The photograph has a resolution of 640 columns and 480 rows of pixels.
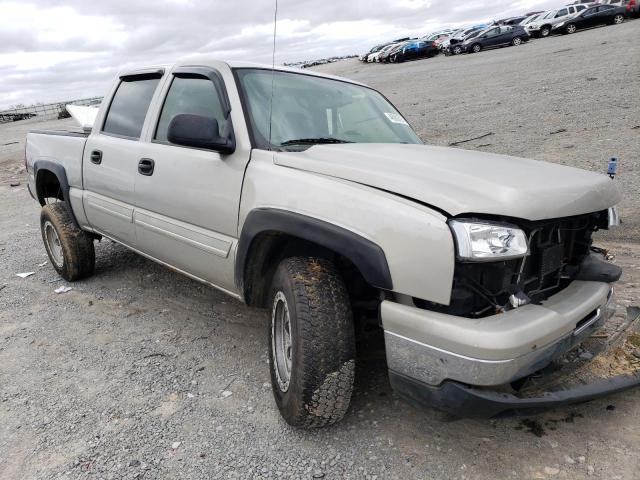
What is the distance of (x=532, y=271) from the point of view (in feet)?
7.64

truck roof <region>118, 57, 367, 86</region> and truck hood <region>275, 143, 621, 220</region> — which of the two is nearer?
truck hood <region>275, 143, 621, 220</region>

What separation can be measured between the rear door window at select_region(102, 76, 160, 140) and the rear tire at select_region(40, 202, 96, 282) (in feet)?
3.33

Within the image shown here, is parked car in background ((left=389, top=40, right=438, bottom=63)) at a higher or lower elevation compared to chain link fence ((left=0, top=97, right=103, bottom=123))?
higher

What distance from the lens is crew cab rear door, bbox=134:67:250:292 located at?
2979 millimetres

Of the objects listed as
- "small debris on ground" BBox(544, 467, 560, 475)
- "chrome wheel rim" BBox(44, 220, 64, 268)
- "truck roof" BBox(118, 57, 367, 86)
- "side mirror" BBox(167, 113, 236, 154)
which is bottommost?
"small debris on ground" BBox(544, 467, 560, 475)

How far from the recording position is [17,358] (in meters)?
3.58

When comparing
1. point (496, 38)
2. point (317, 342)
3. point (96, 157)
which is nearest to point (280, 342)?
point (317, 342)

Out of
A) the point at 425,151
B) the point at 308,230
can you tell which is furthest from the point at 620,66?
the point at 308,230

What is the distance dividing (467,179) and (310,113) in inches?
52.0

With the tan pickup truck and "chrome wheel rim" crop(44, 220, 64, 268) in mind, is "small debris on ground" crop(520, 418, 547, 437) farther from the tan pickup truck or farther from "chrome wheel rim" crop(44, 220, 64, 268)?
"chrome wheel rim" crop(44, 220, 64, 268)

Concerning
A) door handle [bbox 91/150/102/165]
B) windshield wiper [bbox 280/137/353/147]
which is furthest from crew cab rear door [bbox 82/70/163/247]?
windshield wiper [bbox 280/137/353/147]

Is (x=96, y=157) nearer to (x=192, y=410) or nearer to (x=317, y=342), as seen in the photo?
(x=192, y=410)

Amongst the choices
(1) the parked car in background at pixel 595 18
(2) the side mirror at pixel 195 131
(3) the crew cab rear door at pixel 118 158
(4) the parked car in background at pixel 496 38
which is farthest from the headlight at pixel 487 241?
(1) the parked car in background at pixel 595 18

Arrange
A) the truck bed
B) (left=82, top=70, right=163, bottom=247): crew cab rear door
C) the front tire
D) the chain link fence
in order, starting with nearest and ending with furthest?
1. the front tire
2. (left=82, top=70, right=163, bottom=247): crew cab rear door
3. the truck bed
4. the chain link fence
